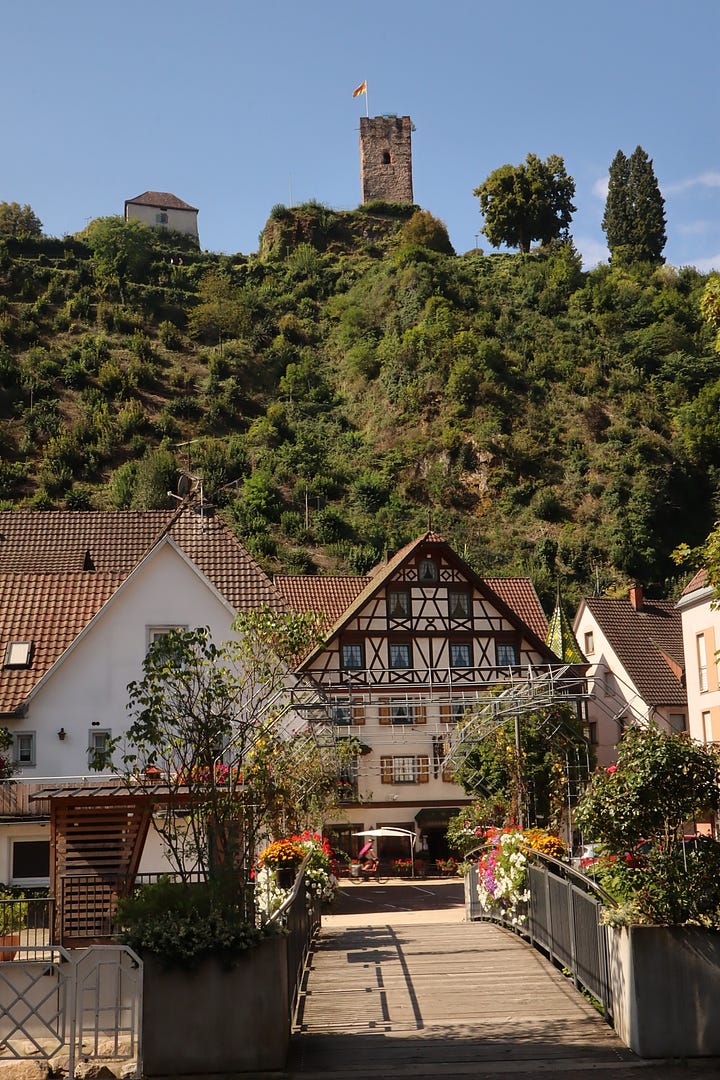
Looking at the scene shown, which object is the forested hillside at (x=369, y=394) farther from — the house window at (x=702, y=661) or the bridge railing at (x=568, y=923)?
the bridge railing at (x=568, y=923)

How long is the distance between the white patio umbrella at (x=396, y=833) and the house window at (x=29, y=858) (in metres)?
15.3

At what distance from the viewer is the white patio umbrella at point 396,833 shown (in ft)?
143

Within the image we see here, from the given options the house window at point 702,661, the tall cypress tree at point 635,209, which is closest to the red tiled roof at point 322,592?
the house window at point 702,661

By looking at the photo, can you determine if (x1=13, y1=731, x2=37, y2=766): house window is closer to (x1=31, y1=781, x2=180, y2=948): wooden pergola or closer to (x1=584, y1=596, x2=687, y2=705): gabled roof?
(x1=31, y1=781, x2=180, y2=948): wooden pergola

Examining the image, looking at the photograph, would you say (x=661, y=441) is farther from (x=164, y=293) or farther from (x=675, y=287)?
(x=164, y=293)

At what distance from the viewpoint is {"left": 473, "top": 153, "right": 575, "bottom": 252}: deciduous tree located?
132 m

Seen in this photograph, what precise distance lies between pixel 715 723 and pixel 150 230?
108 m

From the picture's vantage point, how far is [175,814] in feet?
51.5

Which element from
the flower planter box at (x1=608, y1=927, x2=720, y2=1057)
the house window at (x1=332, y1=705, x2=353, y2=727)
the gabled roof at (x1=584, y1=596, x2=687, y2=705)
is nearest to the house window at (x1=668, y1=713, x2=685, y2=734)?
the gabled roof at (x1=584, y1=596, x2=687, y2=705)

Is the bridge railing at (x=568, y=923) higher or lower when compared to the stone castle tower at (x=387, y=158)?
lower

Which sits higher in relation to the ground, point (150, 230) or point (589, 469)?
point (150, 230)

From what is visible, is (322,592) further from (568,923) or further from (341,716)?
(568,923)

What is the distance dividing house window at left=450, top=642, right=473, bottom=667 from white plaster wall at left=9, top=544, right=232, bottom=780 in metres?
15.6

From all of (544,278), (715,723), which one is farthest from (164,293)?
(715,723)
